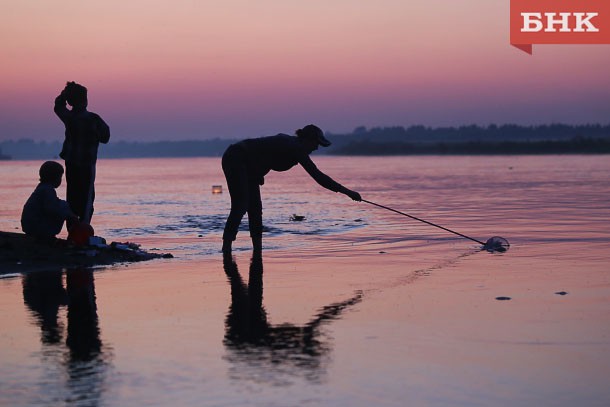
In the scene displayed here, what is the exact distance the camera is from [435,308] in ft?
27.2

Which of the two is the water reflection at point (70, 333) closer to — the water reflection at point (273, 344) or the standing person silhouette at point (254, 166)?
the water reflection at point (273, 344)

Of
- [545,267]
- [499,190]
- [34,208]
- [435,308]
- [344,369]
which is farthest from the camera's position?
[499,190]

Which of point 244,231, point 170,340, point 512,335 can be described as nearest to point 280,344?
point 170,340

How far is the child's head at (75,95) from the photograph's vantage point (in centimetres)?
1349

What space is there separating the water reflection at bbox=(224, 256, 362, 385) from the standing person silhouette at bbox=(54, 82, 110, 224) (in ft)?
16.3

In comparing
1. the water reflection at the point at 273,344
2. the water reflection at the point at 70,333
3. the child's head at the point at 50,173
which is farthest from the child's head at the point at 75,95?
the water reflection at the point at 273,344

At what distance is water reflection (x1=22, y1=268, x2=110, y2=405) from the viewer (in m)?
5.56

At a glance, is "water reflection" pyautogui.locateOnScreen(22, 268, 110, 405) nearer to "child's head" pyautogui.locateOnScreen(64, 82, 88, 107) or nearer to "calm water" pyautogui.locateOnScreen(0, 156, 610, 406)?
"calm water" pyautogui.locateOnScreen(0, 156, 610, 406)

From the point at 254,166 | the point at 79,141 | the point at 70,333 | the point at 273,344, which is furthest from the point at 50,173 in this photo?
the point at 273,344

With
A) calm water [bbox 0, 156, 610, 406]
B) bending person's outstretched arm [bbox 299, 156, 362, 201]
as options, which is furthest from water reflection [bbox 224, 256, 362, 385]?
bending person's outstretched arm [bbox 299, 156, 362, 201]

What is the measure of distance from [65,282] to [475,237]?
7.09 meters

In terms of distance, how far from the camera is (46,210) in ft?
A: 42.1

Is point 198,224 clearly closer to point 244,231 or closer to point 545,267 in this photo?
point 244,231

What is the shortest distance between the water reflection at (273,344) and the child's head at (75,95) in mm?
5302
